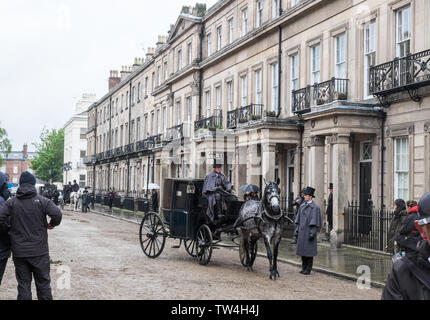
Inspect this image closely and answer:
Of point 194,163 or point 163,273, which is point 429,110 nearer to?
point 163,273

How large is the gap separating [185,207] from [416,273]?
11035mm

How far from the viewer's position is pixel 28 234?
733 cm

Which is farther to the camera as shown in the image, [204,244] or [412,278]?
[204,244]

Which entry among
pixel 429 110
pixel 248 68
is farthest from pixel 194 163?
pixel 429 110

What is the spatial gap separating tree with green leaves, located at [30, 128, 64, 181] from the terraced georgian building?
64651 millimetres

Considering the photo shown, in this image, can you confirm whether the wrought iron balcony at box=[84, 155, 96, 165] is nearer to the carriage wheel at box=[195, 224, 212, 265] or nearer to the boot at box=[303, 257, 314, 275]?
the carriage wheel at box=[195, 224, 212, 265]

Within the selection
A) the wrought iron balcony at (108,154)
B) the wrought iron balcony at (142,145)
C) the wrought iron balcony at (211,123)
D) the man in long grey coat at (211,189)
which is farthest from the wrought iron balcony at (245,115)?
the wrought iron balcony at (108,154)

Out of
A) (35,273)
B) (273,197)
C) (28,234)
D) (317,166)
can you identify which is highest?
(317,166)

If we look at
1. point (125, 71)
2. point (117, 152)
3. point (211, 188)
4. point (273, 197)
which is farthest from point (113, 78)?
point (273, 197)

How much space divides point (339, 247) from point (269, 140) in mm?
6387

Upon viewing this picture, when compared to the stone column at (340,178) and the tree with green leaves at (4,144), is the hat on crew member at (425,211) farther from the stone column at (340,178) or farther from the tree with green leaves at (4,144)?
the tree with green leaves at (4,144)

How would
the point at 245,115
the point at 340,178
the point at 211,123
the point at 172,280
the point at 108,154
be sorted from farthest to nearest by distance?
the point at 108,154
the point at 211,123
the point at 245,115
the point at 340,178
the point at 172,280

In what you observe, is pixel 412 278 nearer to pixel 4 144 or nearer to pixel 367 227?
pixel 367 227

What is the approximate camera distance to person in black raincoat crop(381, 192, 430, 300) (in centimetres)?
300
